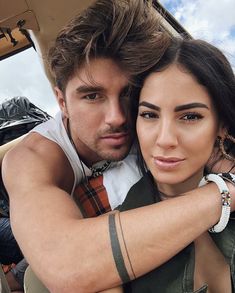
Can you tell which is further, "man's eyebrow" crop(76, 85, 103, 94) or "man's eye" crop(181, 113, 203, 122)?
"man's eyebrow" crop(76, 85, 103, 94)

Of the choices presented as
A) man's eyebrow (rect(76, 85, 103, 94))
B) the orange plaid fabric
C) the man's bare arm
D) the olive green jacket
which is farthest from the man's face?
the olive green jacket

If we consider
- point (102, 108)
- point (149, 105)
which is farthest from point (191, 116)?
point (102, 108)

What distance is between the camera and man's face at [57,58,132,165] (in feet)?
4.28

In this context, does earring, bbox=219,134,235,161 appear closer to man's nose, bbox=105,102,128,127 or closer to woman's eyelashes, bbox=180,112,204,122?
woman's eyelashes, bbox=180,112,204,122

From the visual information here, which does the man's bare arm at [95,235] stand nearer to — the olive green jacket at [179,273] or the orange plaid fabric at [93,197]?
the olive green jacket at [179,273]

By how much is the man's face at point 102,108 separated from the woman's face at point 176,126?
0.17m

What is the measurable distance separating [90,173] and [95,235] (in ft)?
1.61

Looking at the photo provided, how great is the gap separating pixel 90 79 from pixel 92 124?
157 mm

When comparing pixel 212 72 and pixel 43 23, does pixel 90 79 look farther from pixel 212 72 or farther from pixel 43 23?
pixel 43 23

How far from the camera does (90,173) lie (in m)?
1.40

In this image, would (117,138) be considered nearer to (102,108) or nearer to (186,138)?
(102,108)

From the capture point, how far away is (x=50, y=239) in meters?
0.95

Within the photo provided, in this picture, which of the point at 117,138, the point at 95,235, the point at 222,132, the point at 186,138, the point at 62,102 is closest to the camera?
the point at 95,235

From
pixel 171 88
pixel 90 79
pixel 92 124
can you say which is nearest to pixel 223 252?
pixel 171 88
